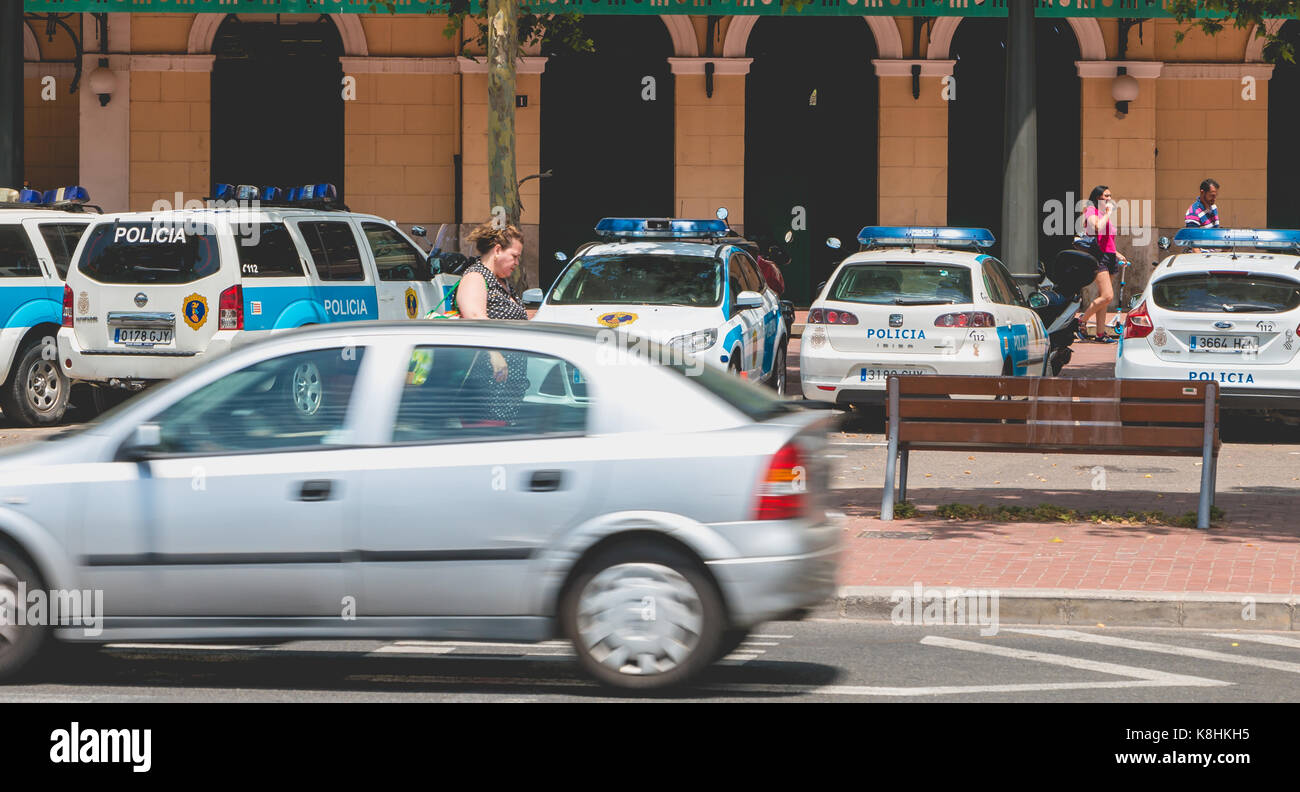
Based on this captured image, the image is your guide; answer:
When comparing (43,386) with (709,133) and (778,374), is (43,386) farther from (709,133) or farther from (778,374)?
(709,133)

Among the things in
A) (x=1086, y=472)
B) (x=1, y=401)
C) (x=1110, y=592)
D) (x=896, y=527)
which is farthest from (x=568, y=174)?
(x=1110, y=592)

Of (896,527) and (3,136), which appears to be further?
(3,136)

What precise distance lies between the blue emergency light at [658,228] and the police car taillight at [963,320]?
9.96ft

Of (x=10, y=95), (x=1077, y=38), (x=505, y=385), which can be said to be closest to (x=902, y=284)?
(x=505, y=385)

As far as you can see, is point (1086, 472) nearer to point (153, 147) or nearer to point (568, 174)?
point (568, 174)

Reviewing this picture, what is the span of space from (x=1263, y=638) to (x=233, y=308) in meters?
9.21

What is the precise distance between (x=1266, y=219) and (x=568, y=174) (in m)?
10.8

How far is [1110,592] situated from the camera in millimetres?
8305

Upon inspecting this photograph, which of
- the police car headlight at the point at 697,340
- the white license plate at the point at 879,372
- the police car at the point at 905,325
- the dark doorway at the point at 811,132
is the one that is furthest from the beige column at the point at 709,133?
the police car headlight at the point at 697,340

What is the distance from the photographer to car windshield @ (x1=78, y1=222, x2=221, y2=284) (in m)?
14.5

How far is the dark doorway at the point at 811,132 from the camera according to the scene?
27.5 metres

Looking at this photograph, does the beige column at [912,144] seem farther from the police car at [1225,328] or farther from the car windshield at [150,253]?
the car windshield at [150,253]

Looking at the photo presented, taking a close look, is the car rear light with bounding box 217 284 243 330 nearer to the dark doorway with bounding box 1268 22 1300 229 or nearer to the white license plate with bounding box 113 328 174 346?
the white license plate with bounding box 113 328 174 346

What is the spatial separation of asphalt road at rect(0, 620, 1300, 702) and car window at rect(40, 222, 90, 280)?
925 cm
